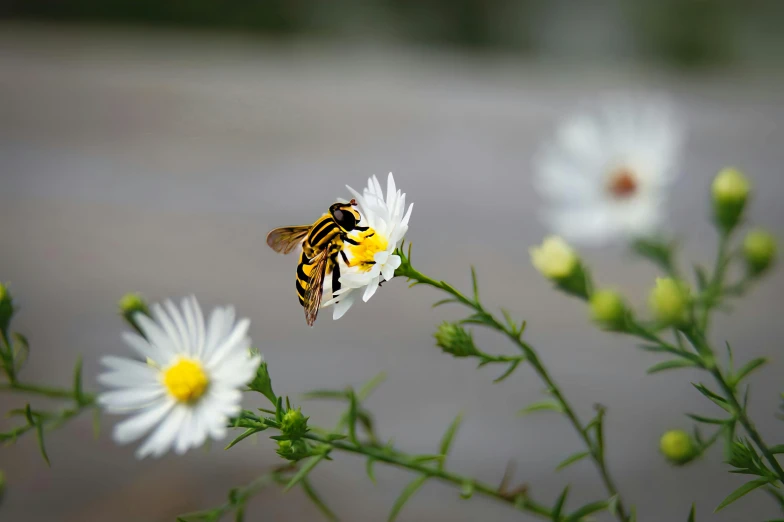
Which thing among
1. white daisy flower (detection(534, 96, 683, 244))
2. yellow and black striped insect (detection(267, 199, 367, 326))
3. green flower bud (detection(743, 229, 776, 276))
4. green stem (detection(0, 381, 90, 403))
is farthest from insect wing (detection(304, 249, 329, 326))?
white daisy flower (detection(534, 96, 683, 244))

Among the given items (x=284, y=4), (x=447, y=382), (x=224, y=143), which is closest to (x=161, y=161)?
(x=224, y=143)

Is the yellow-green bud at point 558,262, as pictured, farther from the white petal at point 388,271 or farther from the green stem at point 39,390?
the green stem at point 39,390

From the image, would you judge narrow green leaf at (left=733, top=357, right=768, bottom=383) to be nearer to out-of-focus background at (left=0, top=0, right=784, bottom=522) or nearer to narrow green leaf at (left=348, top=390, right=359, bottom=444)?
narrow green leaf at (left=348, top=390, right=359, bottom=444)

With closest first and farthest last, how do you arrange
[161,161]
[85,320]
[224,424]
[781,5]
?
[224,424] → [85,320] → [161,161] → [781,5]

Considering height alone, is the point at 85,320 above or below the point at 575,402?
above

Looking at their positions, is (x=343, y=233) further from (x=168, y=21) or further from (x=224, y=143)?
(x=168, y=21)

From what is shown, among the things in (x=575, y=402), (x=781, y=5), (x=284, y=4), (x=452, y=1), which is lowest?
(x=575, y=402)

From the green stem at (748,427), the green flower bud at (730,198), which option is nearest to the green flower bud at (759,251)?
the green flower bud at (730,198)
